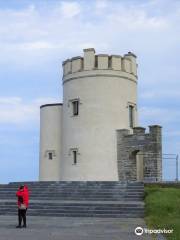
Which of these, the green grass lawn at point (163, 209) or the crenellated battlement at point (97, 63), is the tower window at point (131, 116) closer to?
the crenellated battlement at point (97, 63)

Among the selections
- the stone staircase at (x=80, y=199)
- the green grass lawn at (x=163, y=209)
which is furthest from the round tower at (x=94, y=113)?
the green grass lawn at (x=163, y=209)

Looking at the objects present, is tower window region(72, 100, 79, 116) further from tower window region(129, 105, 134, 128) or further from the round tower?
tower window region(129, 105, 134, 128)

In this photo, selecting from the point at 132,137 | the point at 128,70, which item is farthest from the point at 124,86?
the point at 132,137

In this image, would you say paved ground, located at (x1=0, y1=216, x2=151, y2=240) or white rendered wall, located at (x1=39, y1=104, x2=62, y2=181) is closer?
paved ground, located at (x1=0, y1=216, x2=151, y2=240)

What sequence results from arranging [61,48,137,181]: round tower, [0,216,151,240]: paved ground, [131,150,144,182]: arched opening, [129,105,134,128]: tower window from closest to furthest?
[0,216,151,240]: paved ground
[131,150,144,182]: arched opening
[61,48,137,181]: round tower
[129,105,134,128]: tower window

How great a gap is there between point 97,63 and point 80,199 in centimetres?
1317

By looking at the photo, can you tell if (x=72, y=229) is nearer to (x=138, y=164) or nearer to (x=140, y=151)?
(x=140, y=151)

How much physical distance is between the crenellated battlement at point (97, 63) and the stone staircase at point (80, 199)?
33.9ft

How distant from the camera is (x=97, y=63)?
117 ft

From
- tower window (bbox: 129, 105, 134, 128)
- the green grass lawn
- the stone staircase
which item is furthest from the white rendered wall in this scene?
the green grass lawn

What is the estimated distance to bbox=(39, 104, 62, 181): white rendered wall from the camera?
37.1 meters

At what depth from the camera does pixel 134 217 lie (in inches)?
785

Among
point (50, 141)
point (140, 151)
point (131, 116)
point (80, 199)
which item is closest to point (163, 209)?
point (80, 199)

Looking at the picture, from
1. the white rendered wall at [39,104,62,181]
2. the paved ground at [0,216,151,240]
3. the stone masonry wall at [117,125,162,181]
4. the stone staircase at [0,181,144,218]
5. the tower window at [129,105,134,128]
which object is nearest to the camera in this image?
the paved ground at [0,216,151,240]
